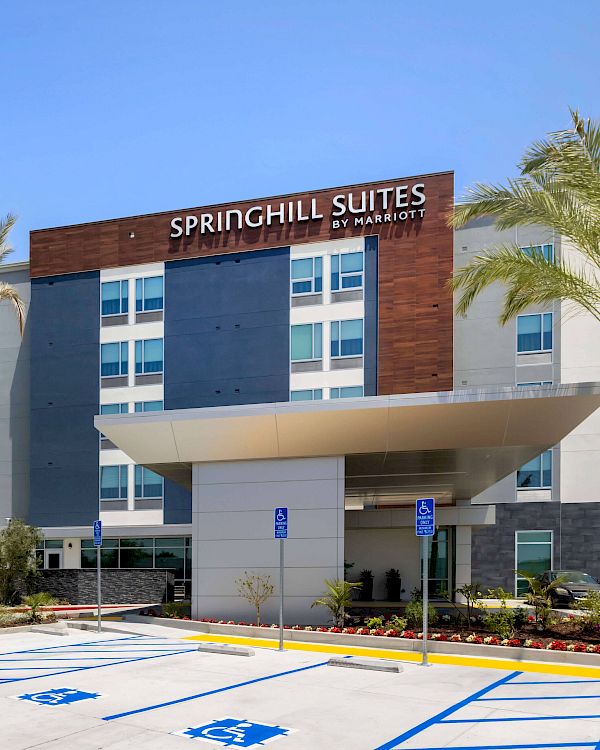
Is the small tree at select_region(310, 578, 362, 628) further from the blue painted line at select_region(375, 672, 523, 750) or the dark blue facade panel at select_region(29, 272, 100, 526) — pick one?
the dark blue facade panel at select_region(29, 272, 100, 526)

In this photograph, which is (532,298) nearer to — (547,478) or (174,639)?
(174,639)

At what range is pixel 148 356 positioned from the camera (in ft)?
156

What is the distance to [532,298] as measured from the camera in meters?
19.7

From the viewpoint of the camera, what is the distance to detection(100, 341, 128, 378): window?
4797 centimetres

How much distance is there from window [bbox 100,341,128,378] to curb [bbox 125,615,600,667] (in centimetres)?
2575

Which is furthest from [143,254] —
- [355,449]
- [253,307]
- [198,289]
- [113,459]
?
[355,449]

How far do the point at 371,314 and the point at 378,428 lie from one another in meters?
23.0

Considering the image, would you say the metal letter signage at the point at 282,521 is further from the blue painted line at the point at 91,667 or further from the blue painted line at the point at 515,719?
the blue painted line at the point at 515,719

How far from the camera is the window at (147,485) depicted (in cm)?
4688

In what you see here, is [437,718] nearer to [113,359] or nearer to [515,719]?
[515,719]

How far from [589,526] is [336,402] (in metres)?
24.9

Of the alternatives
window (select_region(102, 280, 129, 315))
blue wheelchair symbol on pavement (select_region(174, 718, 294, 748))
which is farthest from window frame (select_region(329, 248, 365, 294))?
blue wheelchair symbol on pavement (select_region(174, 718, 294, 748))

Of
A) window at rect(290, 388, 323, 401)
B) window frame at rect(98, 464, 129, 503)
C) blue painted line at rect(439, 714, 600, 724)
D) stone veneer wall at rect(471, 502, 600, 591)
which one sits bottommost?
stone veneer wall at rect(471, 502, 600, 591)

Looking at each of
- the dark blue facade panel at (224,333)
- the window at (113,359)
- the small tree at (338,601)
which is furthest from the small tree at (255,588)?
the window at (113,359)
